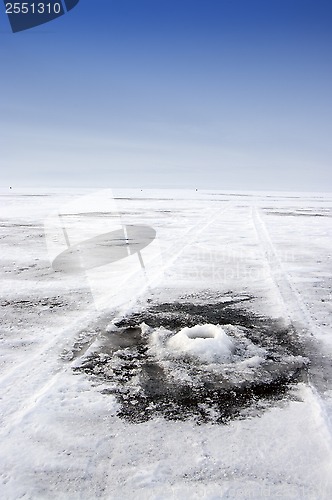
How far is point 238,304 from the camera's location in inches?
213

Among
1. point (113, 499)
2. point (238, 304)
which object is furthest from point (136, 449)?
point (238, 304)

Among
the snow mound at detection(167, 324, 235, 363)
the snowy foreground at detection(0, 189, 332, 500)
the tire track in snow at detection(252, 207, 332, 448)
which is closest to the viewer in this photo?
the snowy foreground at detection(0, 189, 332, 500)

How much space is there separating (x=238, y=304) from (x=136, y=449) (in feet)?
10.8

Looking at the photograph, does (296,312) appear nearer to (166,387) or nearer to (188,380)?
(188,380)

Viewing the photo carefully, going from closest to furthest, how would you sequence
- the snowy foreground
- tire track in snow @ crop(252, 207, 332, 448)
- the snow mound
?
the snowy foreground < tire track in snow @ crop(252, 207, 332, 448) < the snow mound

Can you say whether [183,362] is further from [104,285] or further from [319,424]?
[104,285]

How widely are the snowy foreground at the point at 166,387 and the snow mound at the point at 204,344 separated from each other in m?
0.02

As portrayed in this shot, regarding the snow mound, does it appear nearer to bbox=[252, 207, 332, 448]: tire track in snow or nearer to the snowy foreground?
the snowy foreground

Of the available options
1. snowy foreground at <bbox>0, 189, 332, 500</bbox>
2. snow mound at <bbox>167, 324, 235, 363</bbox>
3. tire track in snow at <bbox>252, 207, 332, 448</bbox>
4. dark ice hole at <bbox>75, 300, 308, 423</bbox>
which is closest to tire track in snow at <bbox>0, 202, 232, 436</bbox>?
snowy foreground at <bbox>0, 189, 332, 500</bbox>

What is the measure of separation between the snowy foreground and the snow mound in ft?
0.05

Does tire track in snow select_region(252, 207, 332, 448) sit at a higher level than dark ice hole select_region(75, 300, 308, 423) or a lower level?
lower

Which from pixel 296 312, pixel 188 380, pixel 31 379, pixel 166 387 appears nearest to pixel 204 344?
pixel 188 380

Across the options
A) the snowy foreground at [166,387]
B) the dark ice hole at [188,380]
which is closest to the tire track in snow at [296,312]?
the snowy foreground at [166,387]

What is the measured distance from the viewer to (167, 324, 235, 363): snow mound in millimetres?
3592
